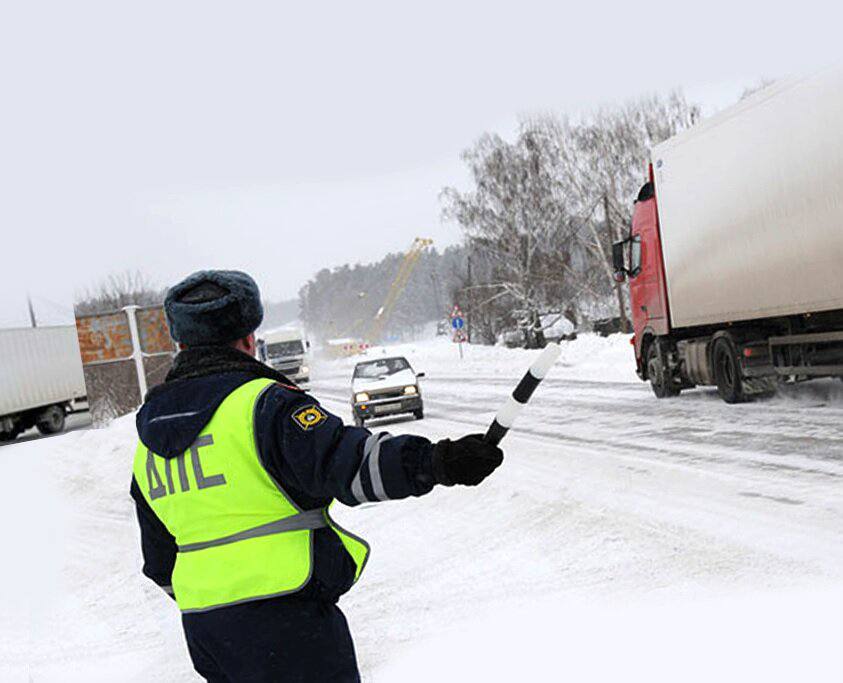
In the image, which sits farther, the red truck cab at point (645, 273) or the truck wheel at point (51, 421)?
the truck wheel at point (51, 421)

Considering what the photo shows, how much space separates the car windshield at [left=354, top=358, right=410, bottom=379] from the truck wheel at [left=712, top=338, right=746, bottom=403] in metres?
7.53

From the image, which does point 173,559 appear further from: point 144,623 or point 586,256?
point 586,256

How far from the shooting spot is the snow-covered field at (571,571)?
458cm

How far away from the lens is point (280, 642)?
2309 mm

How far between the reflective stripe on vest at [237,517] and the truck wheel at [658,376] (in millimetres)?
14501

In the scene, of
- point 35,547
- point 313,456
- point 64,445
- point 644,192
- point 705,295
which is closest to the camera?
point 313,456

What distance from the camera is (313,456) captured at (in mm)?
2242

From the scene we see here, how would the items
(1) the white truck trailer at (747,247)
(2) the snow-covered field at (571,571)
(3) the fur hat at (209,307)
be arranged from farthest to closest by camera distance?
(1) the white truck trailer at (747,247) < (2) the snow-covered field at (571,571) < (3) the fur hat at (209,307)

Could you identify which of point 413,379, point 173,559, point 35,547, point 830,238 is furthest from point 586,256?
point 173,559

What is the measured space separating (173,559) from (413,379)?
54.7 feet

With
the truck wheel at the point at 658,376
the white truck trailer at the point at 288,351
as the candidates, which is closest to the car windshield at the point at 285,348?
the white truck trailer at the point at 288,351

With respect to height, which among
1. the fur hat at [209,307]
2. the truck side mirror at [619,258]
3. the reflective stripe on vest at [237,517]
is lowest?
the reflective stripe on vest at [237,517]

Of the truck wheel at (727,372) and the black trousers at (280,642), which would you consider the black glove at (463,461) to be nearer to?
the black trousers at (280,642)

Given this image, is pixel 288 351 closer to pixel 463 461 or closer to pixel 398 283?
pixel 463 461
